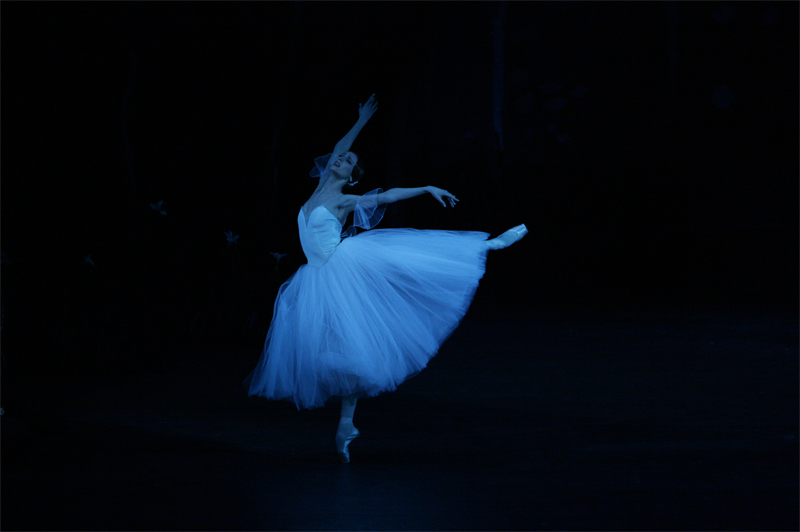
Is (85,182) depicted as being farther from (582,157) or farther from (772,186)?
(772,186)

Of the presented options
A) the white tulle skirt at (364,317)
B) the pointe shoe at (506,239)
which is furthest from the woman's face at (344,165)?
the pointe shoe at (506,239)

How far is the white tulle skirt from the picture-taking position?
14.0 ft

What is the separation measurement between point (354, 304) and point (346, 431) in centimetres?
60

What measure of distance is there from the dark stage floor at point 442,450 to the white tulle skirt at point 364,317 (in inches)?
14.0

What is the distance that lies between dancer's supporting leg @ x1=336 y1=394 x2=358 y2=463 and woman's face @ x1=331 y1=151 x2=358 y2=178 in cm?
107

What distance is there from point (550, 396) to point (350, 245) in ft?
6.10

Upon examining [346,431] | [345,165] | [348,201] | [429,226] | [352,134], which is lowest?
[346,431]

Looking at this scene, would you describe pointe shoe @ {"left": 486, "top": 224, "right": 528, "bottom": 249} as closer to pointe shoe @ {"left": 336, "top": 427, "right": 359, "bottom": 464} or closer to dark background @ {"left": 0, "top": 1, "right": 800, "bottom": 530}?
dark background @ {"left": 0, "top": 1, "right": 800, "bottom": 530}

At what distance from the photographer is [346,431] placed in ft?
13.8

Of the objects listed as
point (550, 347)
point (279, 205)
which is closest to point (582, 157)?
point (279, 205)

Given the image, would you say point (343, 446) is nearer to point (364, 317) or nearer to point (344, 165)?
point (364, 317)

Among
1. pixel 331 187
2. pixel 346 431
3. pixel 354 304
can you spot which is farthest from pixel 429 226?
pixel 346 431

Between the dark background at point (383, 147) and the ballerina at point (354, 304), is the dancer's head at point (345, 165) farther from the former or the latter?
the dark background at point (383, 147)

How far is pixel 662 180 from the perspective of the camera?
15375mm
